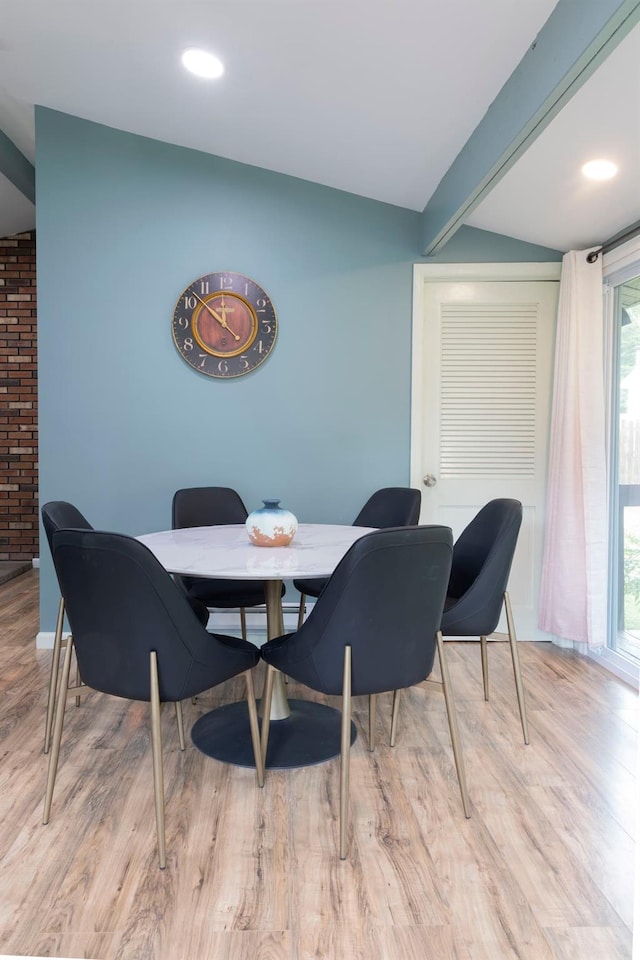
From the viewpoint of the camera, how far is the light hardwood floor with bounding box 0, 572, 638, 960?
4.69 feet

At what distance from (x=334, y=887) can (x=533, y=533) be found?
2.57 m

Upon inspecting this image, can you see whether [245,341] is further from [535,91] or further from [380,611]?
[380,611]

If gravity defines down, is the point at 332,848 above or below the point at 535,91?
below

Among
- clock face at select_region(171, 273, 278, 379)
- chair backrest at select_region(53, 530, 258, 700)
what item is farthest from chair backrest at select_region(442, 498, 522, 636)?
clock face at select_region(171, 273, 278, 379)

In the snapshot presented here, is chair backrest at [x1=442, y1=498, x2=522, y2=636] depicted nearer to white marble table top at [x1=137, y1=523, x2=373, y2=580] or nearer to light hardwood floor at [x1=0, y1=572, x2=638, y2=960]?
light hardwood floor at [x1=0, y1=572, x2=638, y2=960]

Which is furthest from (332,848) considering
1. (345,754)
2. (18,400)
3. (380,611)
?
(18,400)

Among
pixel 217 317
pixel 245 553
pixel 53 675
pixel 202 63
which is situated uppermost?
pixel 202 63

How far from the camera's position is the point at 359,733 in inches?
98.0

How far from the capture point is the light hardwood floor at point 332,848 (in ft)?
4.69

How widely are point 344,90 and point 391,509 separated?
5.97ft

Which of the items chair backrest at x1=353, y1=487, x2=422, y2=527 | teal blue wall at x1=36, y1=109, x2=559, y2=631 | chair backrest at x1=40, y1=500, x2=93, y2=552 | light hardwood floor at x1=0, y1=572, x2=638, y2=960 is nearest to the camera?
light hardwood floor at x1=0, y1=572, x2=638, y2=960

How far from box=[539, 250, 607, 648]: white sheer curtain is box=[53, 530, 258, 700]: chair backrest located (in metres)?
2.25

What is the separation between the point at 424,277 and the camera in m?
3.72

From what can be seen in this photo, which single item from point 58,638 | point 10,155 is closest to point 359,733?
point 58,638
